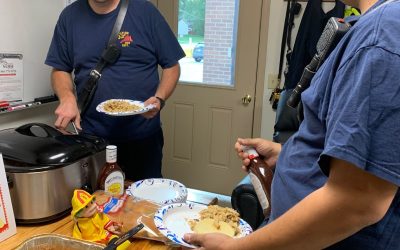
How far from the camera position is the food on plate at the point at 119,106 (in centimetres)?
156

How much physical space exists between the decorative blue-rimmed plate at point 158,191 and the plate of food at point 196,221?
0.37 feet

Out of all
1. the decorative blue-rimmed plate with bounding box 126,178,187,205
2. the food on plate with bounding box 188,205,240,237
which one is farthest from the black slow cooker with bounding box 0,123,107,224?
the food on plate with bounding box 188,205,240,237

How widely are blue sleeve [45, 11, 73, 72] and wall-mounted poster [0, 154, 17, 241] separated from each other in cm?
84

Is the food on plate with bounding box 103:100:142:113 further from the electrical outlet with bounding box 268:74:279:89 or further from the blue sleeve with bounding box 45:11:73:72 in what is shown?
the electrical outlet with bounding box 268:74:279:89

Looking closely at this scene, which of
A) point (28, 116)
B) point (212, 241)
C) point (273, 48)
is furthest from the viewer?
point (273, 48)

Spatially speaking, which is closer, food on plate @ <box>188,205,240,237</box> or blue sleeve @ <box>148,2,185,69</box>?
food on plate @ <box>188,205,240,237</box>

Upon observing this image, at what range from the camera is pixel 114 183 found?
126 centimetres

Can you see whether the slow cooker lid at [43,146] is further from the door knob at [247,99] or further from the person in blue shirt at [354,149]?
the door knob at [247,99]

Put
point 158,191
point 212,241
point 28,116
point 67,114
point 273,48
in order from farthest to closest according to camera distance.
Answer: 1. point 273,48
2. point 28,116
3. point 67,114
4. point 158,191
5. point 212,241

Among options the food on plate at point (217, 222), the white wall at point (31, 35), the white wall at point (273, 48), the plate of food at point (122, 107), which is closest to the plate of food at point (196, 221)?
the food on plate at point (217, 222)

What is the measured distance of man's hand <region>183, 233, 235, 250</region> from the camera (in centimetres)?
76

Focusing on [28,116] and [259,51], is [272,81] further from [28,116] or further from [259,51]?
[28,116]

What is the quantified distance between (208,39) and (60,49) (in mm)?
1628

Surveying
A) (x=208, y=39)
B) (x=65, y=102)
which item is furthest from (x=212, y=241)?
(x=208, y=39)
